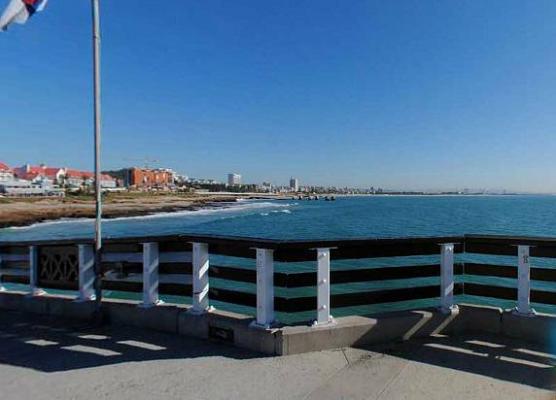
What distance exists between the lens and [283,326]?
13.3 feet

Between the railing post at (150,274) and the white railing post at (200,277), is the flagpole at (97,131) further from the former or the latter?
the white railing post at (200,277)

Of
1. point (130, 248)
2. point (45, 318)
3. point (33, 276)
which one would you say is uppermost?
point (130, 248)

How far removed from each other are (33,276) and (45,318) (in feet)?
2.43

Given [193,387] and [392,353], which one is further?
[392,353]

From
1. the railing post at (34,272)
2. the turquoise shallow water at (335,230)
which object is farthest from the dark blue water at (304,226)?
the railing post at (34,272)

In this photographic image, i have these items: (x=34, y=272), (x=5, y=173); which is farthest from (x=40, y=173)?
(x=34, y=272)

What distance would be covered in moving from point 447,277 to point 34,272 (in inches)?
220

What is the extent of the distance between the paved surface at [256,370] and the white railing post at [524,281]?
1.31ft

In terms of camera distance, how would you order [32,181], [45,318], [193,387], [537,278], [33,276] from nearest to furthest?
[193,387] → [537,278] → [45,318] → [33,276] → [32,181]

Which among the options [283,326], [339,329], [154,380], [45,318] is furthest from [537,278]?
[45,318]

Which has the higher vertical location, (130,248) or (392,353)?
(130,248)

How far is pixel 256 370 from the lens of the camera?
3.54 meters

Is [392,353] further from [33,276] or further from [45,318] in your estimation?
[33,276]

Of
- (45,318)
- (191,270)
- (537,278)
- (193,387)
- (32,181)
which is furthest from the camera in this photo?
(32,181)
